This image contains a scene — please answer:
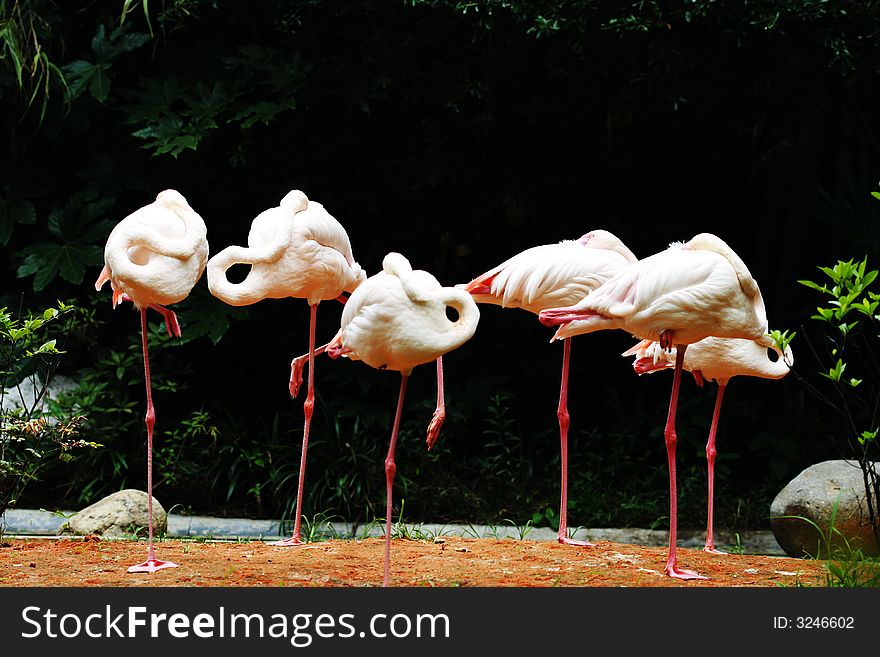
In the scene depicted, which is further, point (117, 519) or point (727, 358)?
point (117, 519)

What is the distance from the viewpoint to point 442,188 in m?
8.05

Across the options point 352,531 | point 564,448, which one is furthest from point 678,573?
point 352,531

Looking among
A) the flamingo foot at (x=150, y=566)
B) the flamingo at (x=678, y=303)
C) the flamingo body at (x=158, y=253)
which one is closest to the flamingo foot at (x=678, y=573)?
the flamingo at (x=678, y=303)

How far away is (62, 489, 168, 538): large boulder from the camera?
18.5 ft

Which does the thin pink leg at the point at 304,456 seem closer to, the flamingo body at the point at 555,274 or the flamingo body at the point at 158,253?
the flamingo body at the point at 555,274

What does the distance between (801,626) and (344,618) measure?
1.38m

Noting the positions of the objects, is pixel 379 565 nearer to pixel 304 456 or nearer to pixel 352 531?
pixel 304 456

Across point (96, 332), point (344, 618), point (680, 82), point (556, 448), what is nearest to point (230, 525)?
point (96, 332)

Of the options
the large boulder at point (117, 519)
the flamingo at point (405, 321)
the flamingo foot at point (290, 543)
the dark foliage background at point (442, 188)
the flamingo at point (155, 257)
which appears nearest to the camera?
the flamingo at point (405, 321)

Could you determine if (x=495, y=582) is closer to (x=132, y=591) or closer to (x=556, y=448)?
(x=132, y=591)

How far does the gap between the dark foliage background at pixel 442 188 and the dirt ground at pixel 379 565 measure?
183 centimetres

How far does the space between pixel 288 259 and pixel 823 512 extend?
300 cm

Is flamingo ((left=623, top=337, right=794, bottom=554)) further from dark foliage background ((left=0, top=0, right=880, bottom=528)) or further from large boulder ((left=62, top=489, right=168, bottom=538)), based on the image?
large boulder ((left=62, top=489, right=168, bottom=538))

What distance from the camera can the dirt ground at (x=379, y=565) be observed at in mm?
4215
